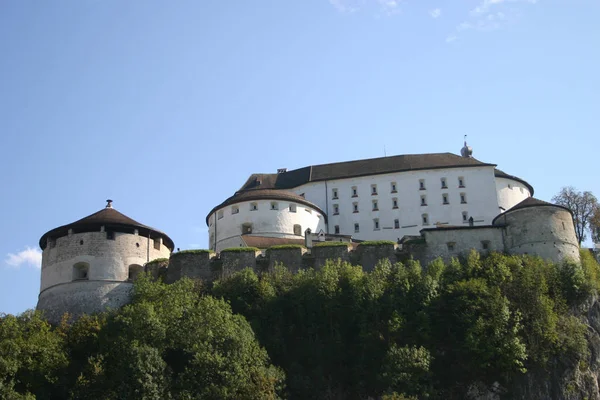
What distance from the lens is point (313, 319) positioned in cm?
4759

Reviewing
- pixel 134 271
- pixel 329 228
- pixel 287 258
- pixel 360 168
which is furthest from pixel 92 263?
pixel 360 168

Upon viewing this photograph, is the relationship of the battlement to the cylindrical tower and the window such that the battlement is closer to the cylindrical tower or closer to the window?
the cylindrical tower

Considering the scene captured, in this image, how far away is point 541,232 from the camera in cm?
5375

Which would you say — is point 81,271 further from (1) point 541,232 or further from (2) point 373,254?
(1) point 541,232

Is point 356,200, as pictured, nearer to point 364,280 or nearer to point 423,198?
point 423,198

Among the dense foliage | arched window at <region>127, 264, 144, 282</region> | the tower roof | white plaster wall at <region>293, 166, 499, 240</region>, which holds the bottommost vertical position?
the dense foliage

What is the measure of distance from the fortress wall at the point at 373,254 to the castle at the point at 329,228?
0.23 ft

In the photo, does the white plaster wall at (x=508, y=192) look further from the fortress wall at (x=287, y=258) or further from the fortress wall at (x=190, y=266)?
the fortress wall at (x=190, y=266)

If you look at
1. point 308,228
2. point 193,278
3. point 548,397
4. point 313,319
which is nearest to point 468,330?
point 548,397

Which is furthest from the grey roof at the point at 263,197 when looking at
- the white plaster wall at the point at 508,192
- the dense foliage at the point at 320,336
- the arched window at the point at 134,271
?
the white plaster wall at the point at 508,192

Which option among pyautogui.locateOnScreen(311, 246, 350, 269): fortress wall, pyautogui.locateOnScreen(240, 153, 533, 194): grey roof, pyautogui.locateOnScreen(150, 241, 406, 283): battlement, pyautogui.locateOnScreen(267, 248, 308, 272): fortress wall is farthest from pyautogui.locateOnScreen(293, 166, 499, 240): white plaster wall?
pyautogui.locateOnScreen(267, 248, 308, 272): fortress wall

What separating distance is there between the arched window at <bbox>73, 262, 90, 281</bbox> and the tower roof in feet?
7.18

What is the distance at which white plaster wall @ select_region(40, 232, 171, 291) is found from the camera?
172 feet

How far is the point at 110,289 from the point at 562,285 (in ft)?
91.5
